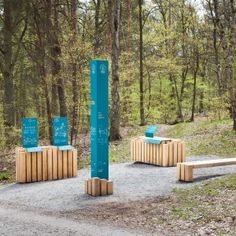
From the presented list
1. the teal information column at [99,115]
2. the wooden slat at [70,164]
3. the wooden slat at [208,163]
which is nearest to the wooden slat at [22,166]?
the wooden slat at [70,164]

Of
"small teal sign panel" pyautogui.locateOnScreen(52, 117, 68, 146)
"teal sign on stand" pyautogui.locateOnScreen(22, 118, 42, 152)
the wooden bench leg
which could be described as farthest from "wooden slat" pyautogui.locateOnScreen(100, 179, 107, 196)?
"small teal sign panel" pyautogui.locateOnScreen(52, 117, 68, 146)

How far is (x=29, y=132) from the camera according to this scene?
1174cm

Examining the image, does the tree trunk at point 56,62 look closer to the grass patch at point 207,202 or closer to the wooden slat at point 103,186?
the wooden slat at point 103,186

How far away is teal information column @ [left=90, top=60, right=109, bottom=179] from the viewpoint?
9.48 m

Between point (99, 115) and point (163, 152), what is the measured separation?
4005mm

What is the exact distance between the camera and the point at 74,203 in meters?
8.93

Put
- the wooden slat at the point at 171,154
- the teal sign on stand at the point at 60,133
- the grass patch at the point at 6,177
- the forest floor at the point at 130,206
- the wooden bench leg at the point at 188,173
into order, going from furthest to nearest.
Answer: the grass patch at the point at 6,177 < the wooden slat at the point at 171,154 < the teal sign on stand at the point at 60,133 < the wooden bench leg at the point at 188,173 < the forest floor at the point at 130,206

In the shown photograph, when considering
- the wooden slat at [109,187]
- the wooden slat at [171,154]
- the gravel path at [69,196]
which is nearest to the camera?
the gravel path at [69,196]

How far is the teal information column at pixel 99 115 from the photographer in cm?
948

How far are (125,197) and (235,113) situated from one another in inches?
348

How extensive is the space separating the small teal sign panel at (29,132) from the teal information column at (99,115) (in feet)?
8.99

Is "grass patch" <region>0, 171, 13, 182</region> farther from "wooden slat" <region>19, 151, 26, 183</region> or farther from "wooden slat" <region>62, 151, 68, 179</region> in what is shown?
"wooden slat" <region>62, 151, 68, 179</region>

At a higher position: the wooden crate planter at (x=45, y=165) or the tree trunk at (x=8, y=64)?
the tree trunk at (x=8, y=64)

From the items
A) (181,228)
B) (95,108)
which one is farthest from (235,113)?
(181,228)
